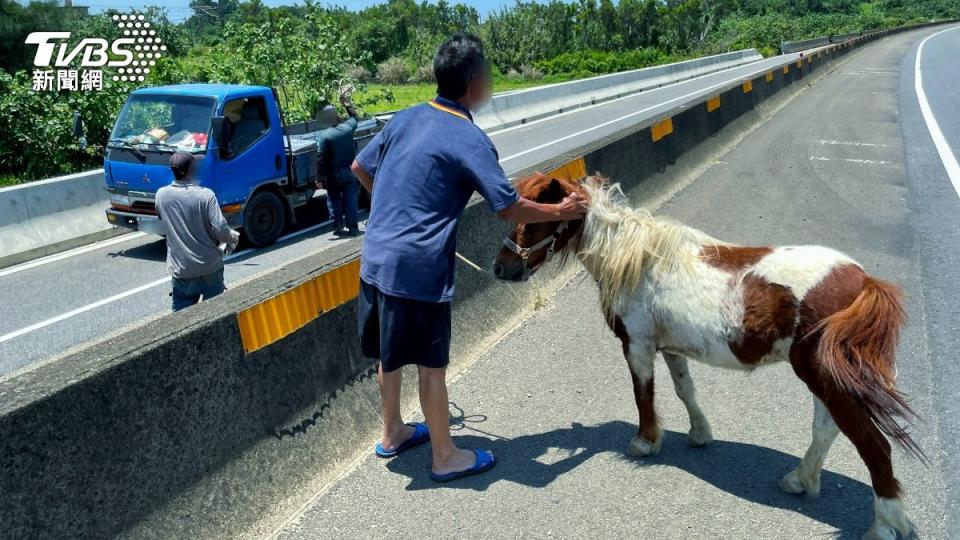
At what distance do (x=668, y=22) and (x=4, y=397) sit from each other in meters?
73.9

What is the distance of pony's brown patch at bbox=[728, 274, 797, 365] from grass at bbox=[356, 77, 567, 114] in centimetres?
2008

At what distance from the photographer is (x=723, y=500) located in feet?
13.2

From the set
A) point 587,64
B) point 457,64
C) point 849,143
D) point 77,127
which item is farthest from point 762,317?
point 587,64

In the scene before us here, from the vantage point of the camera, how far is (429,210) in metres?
3.94

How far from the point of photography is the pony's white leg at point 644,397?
4363mm

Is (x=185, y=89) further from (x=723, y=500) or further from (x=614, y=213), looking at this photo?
(x=723, y=500)

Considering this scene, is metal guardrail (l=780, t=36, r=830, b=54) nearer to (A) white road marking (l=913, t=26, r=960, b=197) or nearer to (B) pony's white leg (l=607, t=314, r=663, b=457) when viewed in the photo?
(A) white road marking (l=913, t=26, r=960, b=197)

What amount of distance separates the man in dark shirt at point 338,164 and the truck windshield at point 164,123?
1637mm

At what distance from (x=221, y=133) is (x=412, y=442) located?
7.22 metres

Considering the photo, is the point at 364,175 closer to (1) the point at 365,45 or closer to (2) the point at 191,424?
(2) the point at 191,424

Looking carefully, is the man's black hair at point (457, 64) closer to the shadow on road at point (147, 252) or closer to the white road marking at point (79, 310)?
the white road marking at point (79, 310)

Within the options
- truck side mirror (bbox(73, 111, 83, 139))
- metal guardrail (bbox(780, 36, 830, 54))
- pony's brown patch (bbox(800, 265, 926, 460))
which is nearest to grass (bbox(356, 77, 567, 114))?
truck side mirror (bbox(73, 111, 83, 139))

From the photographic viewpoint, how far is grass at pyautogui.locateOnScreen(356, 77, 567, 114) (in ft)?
103

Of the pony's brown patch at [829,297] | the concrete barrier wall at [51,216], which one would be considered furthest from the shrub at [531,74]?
the pony's brown patch at [829,297]
